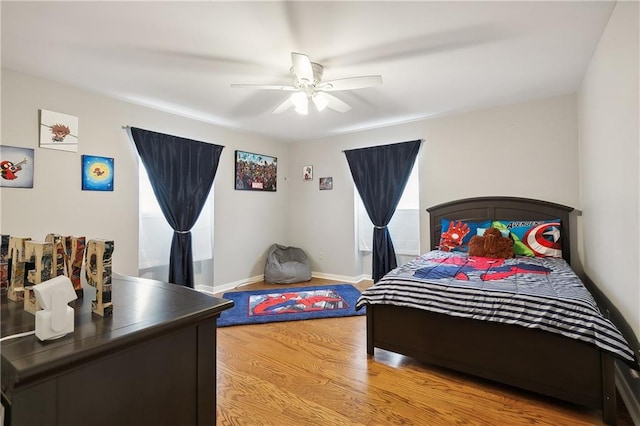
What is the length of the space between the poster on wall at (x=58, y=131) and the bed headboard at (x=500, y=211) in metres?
4.00

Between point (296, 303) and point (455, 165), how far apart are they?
8.65ft

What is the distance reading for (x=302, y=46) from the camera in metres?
2.21

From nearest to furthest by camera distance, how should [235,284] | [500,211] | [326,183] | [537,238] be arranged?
[537,238]
[500,211]
[235,284]
[326,183]

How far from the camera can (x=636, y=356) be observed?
1.64 m

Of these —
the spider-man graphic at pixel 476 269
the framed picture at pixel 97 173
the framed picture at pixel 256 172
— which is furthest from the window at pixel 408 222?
the framed picture at pixel 97 173

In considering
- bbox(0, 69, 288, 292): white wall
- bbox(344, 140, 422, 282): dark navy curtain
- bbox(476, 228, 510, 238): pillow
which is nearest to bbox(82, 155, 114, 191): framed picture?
bbox(0, 69, 288, 292): white wall

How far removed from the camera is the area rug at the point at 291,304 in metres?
3.19

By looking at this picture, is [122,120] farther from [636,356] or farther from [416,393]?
[636,356]

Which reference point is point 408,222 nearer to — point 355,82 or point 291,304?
point 291,304

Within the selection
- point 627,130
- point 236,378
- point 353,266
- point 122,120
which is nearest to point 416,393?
point 236,378

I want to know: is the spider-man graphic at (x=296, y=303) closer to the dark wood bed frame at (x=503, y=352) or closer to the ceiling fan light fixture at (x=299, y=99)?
the dark wood bed frame at (x=503, y=352)

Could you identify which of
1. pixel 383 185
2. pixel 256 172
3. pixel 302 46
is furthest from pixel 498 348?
pixel 256 172

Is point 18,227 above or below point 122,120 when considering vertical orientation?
below

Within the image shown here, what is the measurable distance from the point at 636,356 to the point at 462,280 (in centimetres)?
92
